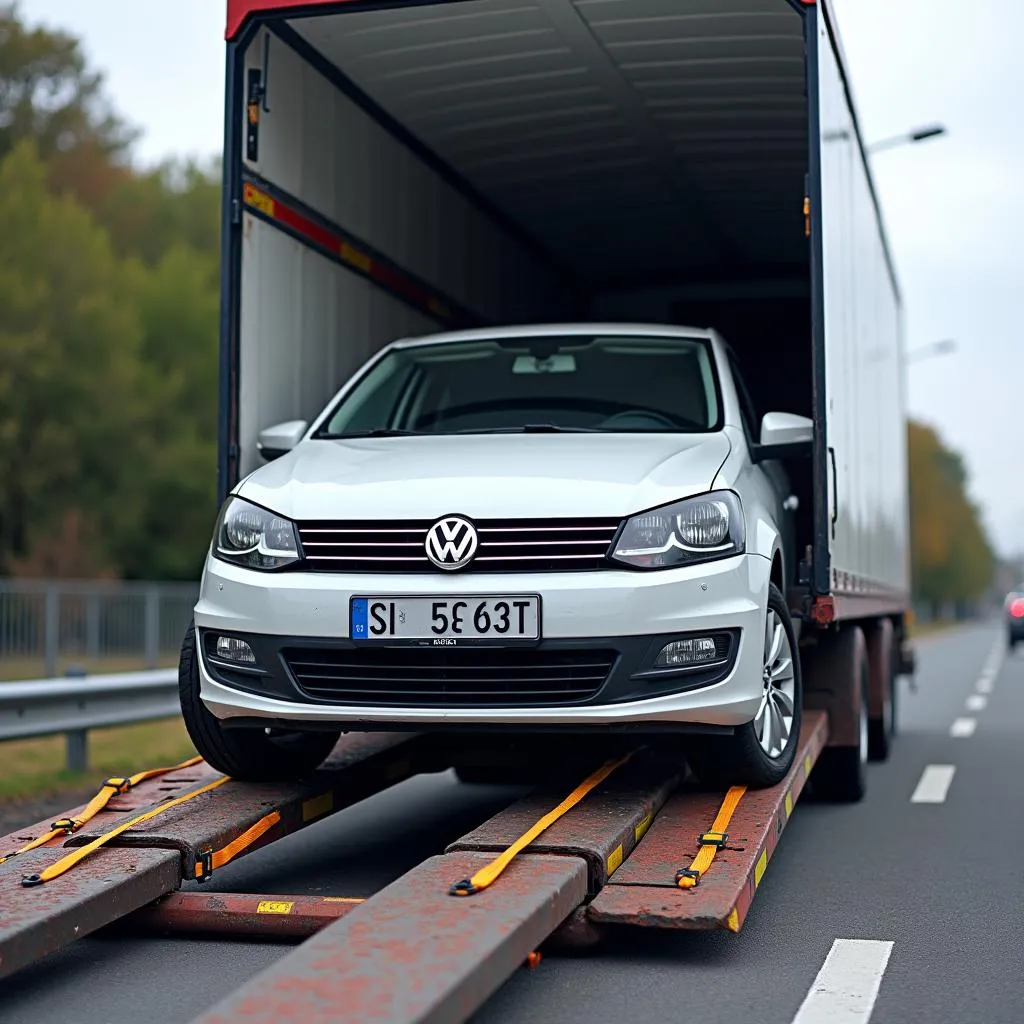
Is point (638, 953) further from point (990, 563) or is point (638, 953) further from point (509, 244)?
point (990, 563)

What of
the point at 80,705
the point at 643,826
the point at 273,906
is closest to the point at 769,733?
the point at 643,826

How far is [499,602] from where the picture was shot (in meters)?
5.12

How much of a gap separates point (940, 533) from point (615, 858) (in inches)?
2980

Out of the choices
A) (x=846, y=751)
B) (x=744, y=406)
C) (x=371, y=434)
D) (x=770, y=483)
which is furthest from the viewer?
(x=846, y=751)

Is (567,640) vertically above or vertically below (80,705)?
above

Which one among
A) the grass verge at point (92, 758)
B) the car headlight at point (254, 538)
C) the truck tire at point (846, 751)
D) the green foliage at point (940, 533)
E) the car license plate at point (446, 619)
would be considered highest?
the car headlight at point (254, 538)

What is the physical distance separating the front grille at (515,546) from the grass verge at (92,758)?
12.4 ft

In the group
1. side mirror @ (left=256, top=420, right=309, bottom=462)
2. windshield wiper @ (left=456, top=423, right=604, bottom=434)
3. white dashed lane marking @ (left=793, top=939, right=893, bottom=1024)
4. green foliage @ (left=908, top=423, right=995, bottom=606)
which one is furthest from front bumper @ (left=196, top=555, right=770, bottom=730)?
green foliage @ (left=908, top=423, right=995, bottom=606)

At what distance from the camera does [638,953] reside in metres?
4.70

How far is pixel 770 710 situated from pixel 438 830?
1.95 meters

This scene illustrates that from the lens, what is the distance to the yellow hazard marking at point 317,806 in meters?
5.70

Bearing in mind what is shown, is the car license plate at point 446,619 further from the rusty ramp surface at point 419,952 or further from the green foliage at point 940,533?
the green foliage at point 940,533

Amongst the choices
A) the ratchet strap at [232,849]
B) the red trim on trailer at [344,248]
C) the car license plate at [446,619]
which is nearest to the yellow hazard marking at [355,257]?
the red trim on trailer at [344,248]

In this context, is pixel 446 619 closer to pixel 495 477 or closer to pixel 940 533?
pixel 495 477
